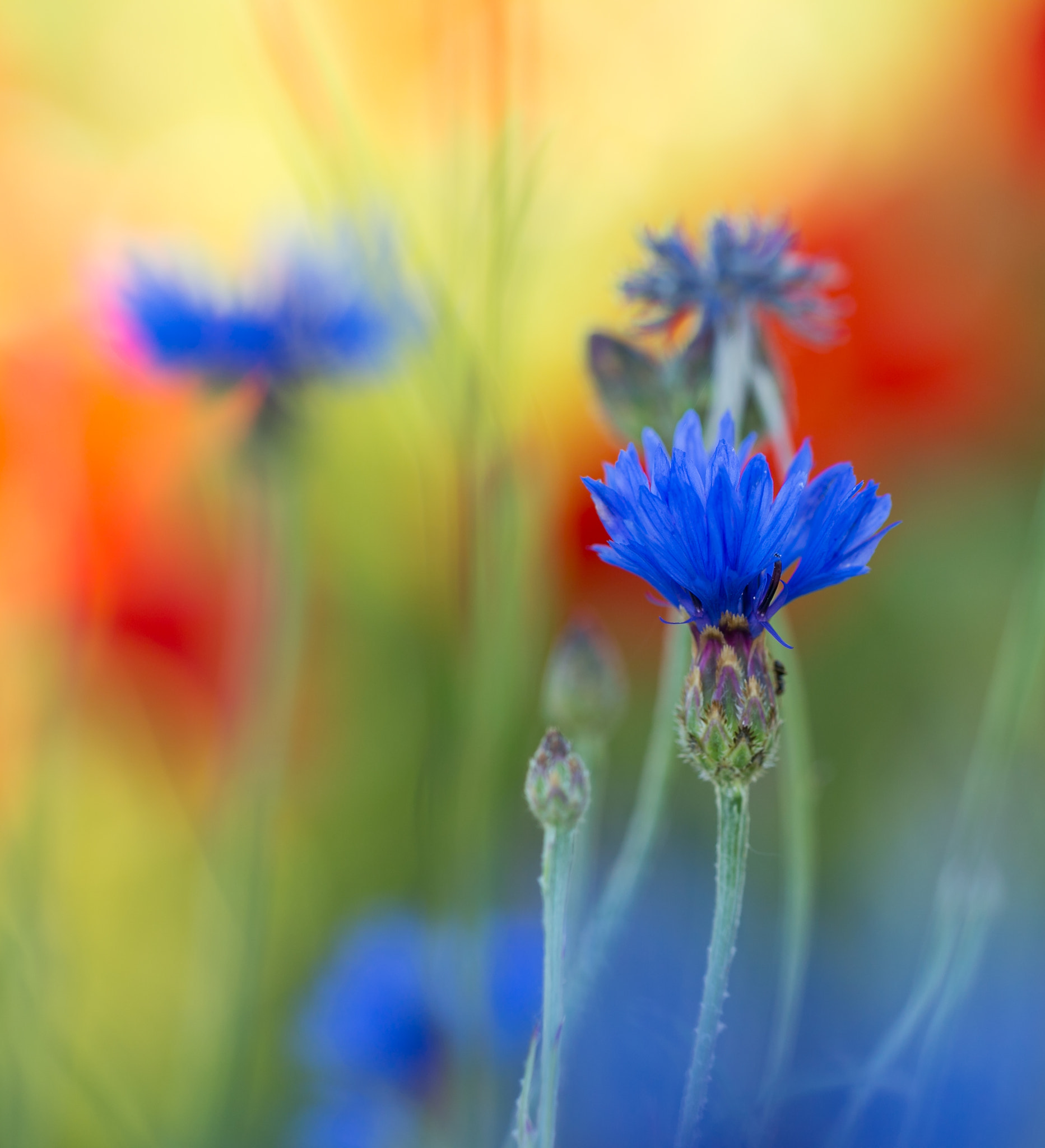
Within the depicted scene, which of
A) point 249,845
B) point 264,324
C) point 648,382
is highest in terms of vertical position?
point 264,324

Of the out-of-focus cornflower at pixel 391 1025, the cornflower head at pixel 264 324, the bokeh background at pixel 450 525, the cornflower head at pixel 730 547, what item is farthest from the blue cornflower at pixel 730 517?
the cornflower head at pixel 264 324

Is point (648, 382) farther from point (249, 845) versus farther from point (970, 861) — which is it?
point (249, 845)

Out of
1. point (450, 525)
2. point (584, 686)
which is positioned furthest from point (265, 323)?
point (584, 686)

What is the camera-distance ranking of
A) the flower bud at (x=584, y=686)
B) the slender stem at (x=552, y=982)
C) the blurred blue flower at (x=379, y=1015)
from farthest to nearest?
the blurred blue flower at (x=379, y=1015) → the flower bud at (x=584, y=686) → the slender stem at (x=552, y=982)

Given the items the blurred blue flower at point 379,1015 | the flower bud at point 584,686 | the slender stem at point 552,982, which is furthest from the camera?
the blurred blue flower at point 379,1015

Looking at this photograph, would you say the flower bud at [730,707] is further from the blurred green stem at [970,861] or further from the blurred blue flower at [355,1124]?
the blurred blue flower at [355,1124]

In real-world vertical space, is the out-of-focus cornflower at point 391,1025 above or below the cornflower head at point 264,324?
below
